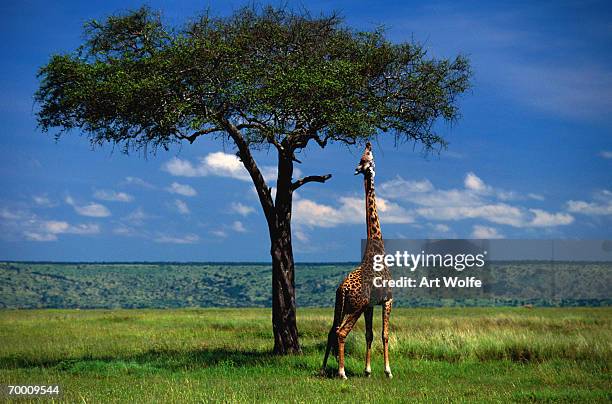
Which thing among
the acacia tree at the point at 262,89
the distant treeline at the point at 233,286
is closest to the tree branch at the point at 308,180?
the acacia tree at the point at 262,89

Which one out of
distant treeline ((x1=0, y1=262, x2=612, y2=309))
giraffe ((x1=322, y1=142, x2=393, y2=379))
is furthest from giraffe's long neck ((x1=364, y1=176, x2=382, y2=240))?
distant treeline ((x1=0, y1=262, x2=612, y2=309))

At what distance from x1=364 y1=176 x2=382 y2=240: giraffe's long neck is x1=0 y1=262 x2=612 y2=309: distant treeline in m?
51.8

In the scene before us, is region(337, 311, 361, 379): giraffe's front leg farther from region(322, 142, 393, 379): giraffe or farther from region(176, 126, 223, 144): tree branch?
region(176, 126, 223, 144): tree branch

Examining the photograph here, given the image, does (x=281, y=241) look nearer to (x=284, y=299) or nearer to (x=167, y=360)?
(x=284, y=299)

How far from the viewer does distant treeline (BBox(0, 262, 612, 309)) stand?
249ft

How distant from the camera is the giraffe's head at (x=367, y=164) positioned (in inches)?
725

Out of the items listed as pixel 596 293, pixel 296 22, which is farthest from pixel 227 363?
pixel 596 293

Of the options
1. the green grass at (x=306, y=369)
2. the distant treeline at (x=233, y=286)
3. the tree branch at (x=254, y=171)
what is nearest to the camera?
the green grass at (x=306, y=369)

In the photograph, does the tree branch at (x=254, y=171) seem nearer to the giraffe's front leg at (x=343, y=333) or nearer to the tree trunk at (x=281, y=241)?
the tree trunk at (x=281, y=241)

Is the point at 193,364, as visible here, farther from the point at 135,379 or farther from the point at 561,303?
the point at 561,303

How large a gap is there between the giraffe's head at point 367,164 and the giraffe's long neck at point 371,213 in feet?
0.46

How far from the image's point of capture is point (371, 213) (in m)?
18.3

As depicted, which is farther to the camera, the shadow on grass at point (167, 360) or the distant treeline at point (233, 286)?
the distant treeline at point (233, 286)

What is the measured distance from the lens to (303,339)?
29406mm
